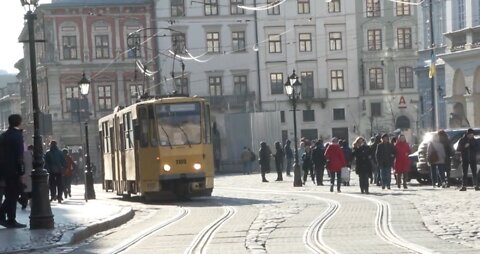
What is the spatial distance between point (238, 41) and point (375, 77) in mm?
10193

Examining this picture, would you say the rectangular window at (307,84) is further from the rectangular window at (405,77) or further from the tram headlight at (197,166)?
the tram headlight at (197,166)

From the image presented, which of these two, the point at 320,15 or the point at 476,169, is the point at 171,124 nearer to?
the point at 476,169

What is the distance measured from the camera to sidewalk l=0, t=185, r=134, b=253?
56.0ft

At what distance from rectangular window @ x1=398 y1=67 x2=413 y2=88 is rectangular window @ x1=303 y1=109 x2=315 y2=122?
6736mm

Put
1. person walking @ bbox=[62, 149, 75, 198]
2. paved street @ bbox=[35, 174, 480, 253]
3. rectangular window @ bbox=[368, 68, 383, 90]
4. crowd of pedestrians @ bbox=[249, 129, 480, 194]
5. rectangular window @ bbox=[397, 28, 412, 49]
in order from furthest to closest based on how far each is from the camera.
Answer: rectangular window @ bbox=[368, 68, 383, 90] < rectangular window @ bbox=[397, 28, 412, 49] < person walking @ bbox=[62, 149, 75, 198] < crowd of pedestrians @ bbox=[249, 129, 480, 194] < paved street @ bbox=[35, 174, 480, 253]

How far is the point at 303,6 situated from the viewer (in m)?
81.8

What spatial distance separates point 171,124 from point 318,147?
8433mm

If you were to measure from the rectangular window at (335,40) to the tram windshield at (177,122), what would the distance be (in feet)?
169

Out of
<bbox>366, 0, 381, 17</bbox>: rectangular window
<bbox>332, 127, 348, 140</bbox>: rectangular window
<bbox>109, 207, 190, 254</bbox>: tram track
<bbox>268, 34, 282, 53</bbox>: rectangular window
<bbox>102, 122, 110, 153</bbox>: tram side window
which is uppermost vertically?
<bbox>366, 0, 381, 17</bbox>: rectangular window

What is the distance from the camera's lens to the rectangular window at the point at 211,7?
8088 cm

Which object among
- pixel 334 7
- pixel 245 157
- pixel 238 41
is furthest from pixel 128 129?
pixel 334 7

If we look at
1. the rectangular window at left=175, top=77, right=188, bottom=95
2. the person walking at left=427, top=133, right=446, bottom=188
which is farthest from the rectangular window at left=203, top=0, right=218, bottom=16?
the person walking at left=427, top=133, right=446, bottom=188

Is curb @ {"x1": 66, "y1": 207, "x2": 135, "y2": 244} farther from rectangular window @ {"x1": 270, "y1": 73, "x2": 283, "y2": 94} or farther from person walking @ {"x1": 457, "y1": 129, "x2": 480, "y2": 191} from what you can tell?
rectangular window @ {"x1": 270, "y1": 73, "x2": 283, "y2": 94}

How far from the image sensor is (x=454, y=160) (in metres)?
33.8
